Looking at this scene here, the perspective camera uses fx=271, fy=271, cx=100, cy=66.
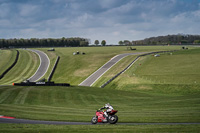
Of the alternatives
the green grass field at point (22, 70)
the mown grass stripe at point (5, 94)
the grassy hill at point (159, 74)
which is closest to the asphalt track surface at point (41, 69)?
the green grass field at point (22, 70)

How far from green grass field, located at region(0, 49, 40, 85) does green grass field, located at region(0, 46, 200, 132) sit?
11.7 meters

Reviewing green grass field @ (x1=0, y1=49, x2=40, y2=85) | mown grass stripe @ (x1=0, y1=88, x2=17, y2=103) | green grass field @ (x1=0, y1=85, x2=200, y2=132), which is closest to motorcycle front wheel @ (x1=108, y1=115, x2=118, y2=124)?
green grass field @ (x1=0, y1=85, x2=200, y2=132)

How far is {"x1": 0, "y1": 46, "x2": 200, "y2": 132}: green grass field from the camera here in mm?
25203

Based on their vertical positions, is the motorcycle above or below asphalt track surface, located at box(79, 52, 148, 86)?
above

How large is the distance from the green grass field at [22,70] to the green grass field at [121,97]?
1166cm

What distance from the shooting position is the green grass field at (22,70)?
327 feet

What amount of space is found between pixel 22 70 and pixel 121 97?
7307cm

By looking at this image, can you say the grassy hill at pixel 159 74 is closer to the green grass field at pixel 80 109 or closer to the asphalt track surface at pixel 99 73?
the asphalt track surface at pixel 99 73

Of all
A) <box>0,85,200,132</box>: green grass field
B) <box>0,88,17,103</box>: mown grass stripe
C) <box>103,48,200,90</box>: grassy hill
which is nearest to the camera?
<box>0,85,200,132</box>: green grass field

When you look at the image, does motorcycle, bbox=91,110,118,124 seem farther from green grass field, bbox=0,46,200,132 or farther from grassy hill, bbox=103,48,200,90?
grassy hill, bbox=103,48,200,90

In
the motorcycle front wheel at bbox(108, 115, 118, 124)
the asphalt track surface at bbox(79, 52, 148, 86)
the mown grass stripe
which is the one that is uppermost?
the motorcycle front wheel at bbox(108, 115, 118, 124)

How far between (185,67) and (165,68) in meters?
6.19

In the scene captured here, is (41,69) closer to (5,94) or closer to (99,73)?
(99,73)

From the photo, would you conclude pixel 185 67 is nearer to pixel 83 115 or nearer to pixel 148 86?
pixel 148 86
